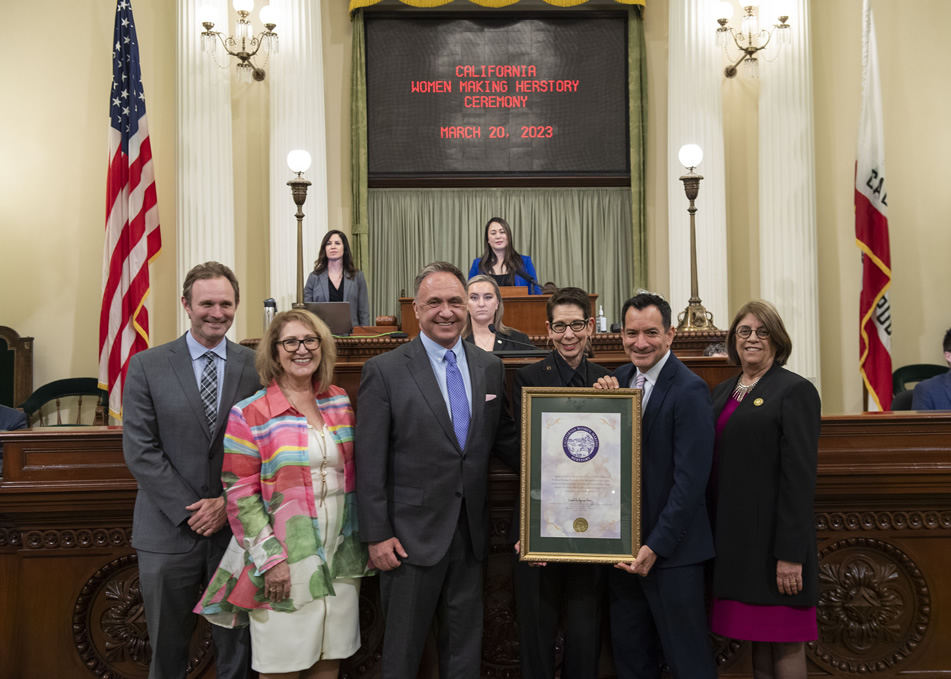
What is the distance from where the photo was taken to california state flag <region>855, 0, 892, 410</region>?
7.90m

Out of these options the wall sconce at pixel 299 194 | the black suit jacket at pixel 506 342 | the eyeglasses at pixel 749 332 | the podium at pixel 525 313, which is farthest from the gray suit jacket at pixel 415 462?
the wall sconce at pixel 299 194

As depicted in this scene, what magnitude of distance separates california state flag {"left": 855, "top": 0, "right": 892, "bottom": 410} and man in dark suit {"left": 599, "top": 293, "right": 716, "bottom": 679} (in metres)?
5.75

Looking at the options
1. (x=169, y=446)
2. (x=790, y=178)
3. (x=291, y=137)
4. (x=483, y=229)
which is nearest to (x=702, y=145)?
(x=790, y=178)

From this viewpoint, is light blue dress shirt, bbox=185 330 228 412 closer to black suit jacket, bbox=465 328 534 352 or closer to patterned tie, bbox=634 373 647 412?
black suit jacket, bbox=465 328 534 352

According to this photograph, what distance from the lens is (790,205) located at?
28.4 ft

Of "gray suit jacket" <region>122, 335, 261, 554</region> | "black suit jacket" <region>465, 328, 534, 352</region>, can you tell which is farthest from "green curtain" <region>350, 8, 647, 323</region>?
"gray suit jacket" <region>122, 335, 261, 554</region>

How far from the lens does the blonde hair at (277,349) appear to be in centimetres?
293

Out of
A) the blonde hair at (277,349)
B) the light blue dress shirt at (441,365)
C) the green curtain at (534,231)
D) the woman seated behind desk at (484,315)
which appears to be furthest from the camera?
the green curtain at (534,231)

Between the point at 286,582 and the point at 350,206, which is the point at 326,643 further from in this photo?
the point at 350,206

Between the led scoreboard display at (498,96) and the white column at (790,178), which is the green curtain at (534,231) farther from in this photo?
the white column at (790,178)

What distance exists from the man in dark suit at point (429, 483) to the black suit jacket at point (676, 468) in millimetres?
589

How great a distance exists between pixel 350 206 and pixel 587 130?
2887 mm

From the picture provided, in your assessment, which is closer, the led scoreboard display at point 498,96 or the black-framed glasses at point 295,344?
the black-framed glasses at point 295,344

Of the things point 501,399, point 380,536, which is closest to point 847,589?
point 501,399
